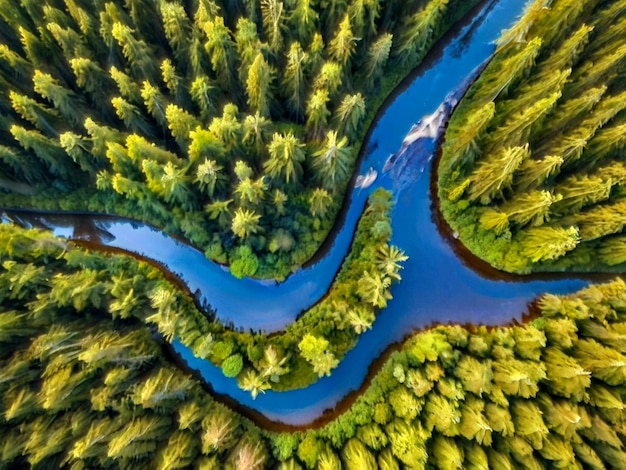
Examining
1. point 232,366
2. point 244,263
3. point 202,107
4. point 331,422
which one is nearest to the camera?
point 232,366

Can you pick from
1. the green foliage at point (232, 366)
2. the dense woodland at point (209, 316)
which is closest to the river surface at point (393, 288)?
the dense woodland at point (209, 316)

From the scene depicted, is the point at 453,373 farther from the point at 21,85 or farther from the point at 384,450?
the point at 21,85

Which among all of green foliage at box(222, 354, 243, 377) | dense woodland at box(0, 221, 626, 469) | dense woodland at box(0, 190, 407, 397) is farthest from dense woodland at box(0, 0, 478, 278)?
green foliage at box(222, 354, 243, 377)

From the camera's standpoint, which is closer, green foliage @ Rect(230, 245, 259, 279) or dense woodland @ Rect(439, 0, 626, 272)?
dense woodland @ Rect(439, 0, 626, 272)

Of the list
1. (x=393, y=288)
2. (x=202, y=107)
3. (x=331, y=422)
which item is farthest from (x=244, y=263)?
(x=331, y=422)

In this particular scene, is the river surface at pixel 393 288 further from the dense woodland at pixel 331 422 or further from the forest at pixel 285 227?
the dense woodland at pixel 331 422

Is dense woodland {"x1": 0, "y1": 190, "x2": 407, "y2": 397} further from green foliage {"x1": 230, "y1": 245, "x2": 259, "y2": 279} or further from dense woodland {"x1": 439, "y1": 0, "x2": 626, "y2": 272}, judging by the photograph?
dense woodland {"x1": 439, "y1": 0, "x2": 626, "y2": 272}

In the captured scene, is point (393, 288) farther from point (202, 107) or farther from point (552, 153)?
point (202, 107)
